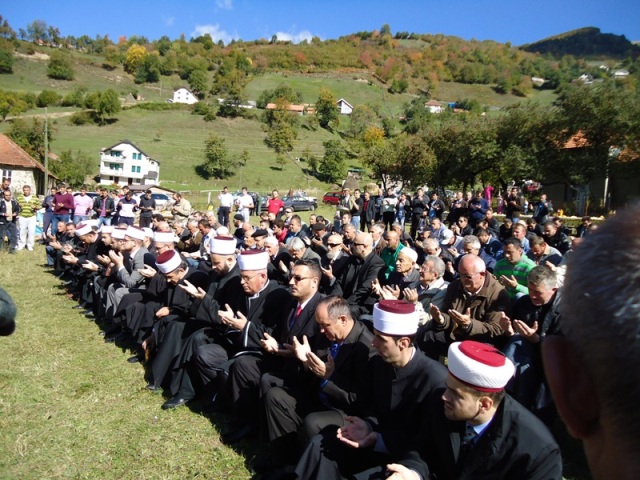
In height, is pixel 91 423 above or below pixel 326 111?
below

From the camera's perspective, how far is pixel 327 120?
11044cm

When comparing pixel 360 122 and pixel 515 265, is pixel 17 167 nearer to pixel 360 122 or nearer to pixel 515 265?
pixel 515 265

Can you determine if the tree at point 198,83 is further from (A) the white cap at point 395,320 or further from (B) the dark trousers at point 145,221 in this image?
(A) the white cap at point 395,320

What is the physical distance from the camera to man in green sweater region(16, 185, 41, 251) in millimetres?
13438

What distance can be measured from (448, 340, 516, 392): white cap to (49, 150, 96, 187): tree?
5832 cm

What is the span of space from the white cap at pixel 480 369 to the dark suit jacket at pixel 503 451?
190mm

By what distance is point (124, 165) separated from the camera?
65.1 m

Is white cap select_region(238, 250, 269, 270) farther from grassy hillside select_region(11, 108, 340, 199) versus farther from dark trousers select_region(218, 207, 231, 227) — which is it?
grassy hillside select_region(11, 108, 340, 199)

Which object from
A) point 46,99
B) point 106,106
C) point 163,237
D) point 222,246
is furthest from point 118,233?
point 46,99

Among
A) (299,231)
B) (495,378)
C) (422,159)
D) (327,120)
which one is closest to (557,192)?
(422,159)

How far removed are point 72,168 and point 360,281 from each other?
57.4m

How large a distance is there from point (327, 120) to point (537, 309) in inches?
4315

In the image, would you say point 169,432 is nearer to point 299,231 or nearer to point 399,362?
point 399,362

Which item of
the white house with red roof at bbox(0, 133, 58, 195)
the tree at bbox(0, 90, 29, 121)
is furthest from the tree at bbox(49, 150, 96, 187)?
the tree at bbox(0, 90, 29, 121)
